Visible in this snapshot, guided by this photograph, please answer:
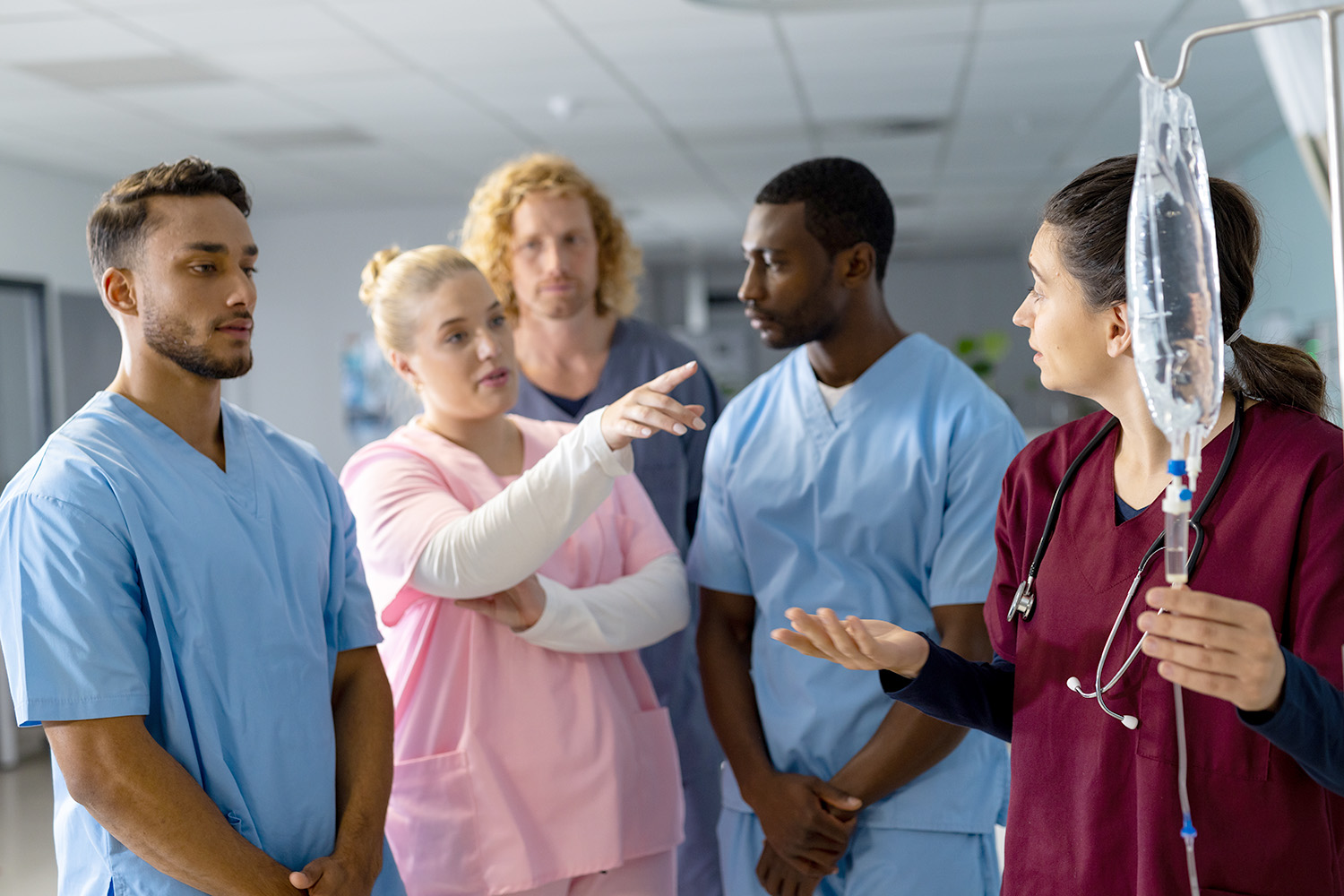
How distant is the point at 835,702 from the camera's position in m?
1.78

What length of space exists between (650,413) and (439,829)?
0.72 metres

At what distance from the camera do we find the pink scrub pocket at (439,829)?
5.56 ft

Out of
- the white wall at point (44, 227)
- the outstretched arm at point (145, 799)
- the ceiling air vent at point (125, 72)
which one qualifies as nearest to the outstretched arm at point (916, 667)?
the outstretched arm at point (145, 799)

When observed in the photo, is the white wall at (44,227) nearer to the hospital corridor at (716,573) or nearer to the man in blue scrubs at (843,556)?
the hospital corridor at (716,573)

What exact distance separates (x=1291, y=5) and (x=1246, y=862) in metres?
2.27

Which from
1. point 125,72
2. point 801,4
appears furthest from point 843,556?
point 125,72

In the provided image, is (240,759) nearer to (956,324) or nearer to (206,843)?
(206,843)

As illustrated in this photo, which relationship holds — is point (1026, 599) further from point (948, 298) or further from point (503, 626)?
point (948, 298)

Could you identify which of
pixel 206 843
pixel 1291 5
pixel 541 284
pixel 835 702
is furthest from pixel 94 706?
pixel 1291 5

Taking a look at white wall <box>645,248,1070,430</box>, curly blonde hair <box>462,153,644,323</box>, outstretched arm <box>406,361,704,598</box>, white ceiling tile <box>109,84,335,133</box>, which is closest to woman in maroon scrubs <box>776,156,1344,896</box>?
outstretched arm <box>406,361,704,598</box>

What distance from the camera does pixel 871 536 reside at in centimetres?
176

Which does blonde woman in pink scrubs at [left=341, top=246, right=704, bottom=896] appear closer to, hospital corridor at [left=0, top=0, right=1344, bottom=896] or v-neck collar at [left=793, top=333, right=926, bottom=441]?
hospital corridor at [left=0, top=0, right=1344, bottom=896]

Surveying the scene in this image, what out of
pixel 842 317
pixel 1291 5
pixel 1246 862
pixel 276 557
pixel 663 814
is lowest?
pixel 663 814

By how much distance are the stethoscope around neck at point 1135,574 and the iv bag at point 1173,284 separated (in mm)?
184
